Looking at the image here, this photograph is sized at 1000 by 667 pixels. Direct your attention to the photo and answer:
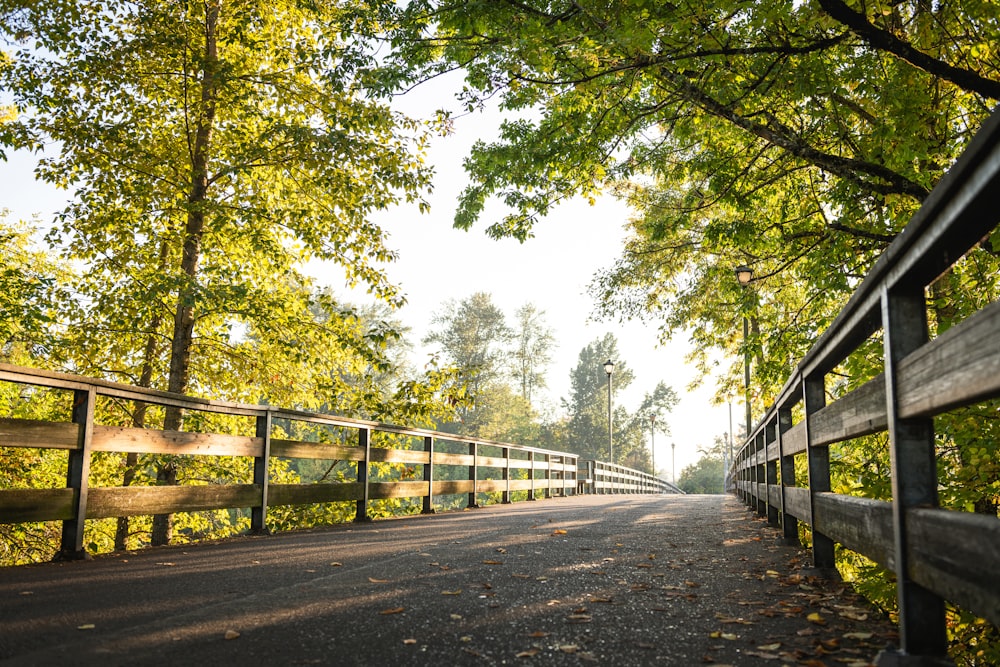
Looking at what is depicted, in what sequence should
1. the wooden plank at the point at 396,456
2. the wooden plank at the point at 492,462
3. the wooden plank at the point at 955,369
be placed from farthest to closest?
the wooden plank at the point at 492,462, the wooden plank at the point at 396,456, the wooden plank at the point at 955,369

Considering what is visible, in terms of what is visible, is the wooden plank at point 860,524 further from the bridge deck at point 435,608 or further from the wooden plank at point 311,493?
the wooden plank at point 311,493

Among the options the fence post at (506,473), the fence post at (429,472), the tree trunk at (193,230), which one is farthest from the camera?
the fence post at (506,473)

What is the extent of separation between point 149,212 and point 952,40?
1148cm

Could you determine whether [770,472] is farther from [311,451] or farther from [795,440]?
[311,451]

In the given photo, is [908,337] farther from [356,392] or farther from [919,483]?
[356,392]

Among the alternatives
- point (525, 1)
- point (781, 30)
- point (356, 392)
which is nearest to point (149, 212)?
point (356, 392)

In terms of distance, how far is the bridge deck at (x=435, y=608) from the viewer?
2574mm

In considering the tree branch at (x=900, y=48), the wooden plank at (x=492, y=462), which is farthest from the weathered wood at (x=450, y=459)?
the tree branch at (x=900, y=48)

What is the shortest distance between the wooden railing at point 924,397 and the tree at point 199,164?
31.8 feet

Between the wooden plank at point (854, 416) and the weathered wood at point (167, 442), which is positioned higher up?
the wooden plank at point (854, 416)

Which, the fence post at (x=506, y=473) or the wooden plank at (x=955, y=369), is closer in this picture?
the wooden plank at (x=955, y=369)

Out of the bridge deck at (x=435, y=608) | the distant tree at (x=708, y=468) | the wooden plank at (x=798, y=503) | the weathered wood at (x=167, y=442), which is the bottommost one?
the distant tree at (x=708, y=468)

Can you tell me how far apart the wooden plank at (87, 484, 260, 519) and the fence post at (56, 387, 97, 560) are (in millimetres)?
91

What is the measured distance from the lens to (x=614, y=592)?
379 centimetres
